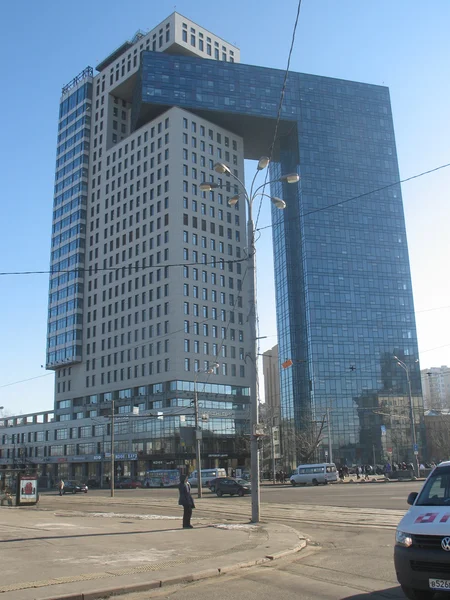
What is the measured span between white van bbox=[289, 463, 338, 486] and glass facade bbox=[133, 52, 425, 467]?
35826 mm

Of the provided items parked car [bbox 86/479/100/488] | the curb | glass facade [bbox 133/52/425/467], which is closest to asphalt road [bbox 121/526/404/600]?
the curb

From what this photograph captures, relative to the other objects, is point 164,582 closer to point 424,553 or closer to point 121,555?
point 121,555

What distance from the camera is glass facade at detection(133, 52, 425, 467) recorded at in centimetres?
10350

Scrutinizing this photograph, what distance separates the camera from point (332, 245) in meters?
112

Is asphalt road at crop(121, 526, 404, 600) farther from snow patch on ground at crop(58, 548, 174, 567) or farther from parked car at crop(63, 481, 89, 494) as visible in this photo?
parked car at crop(63, 481, 89, 494)

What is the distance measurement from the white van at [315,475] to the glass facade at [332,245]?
35826 millimetres

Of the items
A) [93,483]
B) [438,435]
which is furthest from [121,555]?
[438,435]

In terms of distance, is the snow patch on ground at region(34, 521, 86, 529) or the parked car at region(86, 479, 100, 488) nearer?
the snow patch on ground at region(34, 521, 86, 529)

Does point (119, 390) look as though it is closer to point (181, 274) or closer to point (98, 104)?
point (181, 274)

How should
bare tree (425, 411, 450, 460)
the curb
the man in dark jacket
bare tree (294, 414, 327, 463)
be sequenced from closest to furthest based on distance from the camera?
the curb
the man in dark jacket
bare tree (294, 414, 327, 463)
bare tree (425, 411, 450, 460)

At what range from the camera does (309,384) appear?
106 m

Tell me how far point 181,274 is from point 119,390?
2273 centimetres

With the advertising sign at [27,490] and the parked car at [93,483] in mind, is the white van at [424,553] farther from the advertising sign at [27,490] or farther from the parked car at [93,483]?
the parked car at [93,483]

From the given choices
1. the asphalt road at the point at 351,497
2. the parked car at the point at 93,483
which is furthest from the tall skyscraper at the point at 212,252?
the asphalt road at the point at 351,497
